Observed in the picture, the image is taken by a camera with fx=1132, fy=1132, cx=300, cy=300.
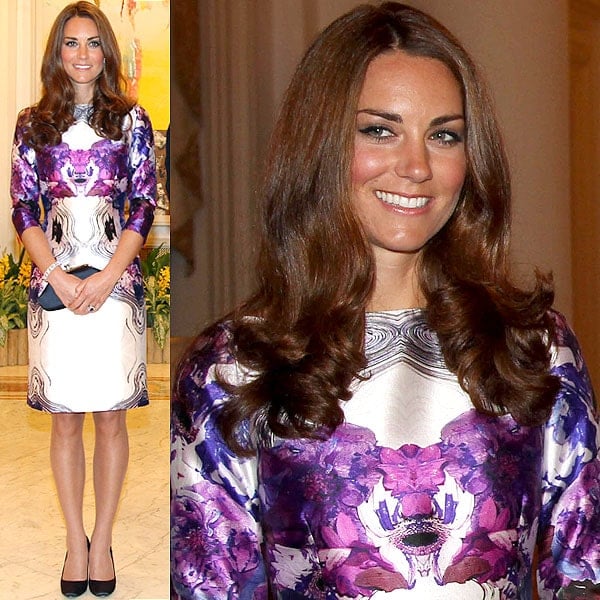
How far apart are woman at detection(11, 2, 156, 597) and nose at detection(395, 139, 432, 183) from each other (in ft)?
6.43

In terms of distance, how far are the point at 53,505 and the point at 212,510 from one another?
88.1 inches

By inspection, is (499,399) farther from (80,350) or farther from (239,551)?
(80,350)

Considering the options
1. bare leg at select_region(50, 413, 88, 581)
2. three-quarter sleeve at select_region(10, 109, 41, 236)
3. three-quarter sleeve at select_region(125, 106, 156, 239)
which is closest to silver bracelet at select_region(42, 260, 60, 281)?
three-quarter sleeve at select_region(10, 109, 41, 236)

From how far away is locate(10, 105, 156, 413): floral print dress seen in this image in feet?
11.1

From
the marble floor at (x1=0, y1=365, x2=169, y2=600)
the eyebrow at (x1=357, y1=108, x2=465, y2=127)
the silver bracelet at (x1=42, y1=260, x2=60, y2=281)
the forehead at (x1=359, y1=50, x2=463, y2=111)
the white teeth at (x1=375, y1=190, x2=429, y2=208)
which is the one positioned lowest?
the marble floor at (x1=0, y1=365, x2=169, y2=600)

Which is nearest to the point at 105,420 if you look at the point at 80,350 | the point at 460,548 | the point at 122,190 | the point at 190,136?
the point at 80,350

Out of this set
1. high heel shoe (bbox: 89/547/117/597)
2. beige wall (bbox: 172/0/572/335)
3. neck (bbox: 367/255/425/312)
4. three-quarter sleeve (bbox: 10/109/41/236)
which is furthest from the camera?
high heel shoe (bbox: 89/547/117/597)

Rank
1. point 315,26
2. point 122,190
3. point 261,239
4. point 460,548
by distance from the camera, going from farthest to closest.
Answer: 1. point 122,190
2. point 315,26
3. point 261,239
4. point 460,548

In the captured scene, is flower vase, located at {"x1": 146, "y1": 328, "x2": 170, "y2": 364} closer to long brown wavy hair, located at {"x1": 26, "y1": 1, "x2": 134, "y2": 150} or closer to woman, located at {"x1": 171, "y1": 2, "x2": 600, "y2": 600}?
long brown wavy hair, located at {"x1": 26, "y1": 1, "x2": 134, "y2": 150}

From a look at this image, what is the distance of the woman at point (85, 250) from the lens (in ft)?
11.1

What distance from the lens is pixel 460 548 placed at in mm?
1528

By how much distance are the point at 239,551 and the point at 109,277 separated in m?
2.08

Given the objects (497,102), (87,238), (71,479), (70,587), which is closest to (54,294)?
(87,238)

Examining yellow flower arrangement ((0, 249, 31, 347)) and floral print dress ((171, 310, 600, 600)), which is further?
yellow flower arrangement ((0, 249, 31, 347))
